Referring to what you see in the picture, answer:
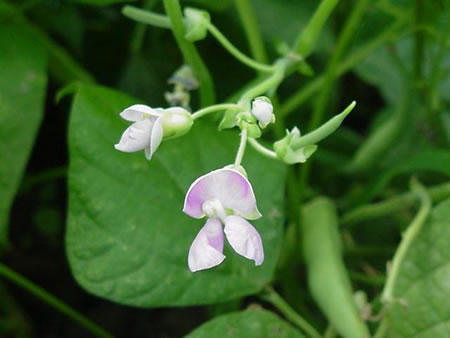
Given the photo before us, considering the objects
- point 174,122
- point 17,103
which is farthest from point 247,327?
point 17,103

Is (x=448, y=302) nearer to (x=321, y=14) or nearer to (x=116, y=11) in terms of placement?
(x=321, y=14)

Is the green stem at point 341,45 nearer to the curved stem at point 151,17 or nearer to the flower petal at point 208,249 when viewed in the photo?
the curved stem at point 151,17

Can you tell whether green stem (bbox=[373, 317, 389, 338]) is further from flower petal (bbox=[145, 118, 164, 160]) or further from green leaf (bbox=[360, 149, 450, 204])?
flower petal (bbox=[145, 118, 164, 160])

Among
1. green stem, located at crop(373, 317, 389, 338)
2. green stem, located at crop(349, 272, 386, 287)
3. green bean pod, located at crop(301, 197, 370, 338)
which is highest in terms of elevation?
green stem, located at crop(373, 317, 389, 338)

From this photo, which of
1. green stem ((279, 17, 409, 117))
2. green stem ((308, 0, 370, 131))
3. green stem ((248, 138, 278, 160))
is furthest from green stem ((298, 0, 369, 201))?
green stem ((248, 138, 278, 160))

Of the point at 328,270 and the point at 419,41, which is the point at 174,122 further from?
the point at 419,41

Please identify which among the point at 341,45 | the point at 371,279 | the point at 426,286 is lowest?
the point at 371,279
